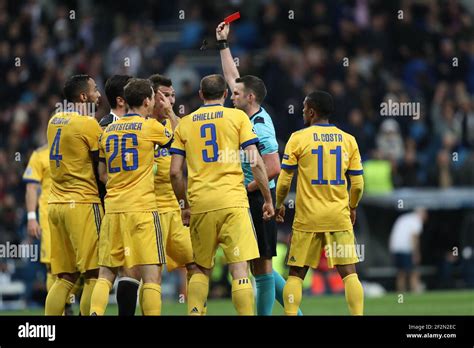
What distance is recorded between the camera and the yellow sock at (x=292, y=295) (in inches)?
426

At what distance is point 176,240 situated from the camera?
11125 mm

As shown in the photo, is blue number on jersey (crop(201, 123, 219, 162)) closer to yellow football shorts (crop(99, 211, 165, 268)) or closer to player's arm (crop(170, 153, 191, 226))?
player's arm (crop(170, 153, 191, 226))

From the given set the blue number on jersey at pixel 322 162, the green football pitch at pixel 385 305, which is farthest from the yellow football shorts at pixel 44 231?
the blue number on jersey at pixel 322 162

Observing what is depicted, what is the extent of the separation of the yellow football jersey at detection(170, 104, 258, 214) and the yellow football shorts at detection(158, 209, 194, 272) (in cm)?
65

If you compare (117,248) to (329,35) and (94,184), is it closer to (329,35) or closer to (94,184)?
(94,184)

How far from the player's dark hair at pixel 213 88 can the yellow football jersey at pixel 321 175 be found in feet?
2.80

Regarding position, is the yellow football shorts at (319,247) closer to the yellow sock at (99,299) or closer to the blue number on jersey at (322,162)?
the blue number on jersey at (322,162)

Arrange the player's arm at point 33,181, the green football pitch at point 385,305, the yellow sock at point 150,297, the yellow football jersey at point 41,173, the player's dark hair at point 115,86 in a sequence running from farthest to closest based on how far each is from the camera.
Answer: the green football pitch at point 385,305 → the yellow football jersey at point 41,173 → the player's arm at point 33,181 → the player's dark hair at point 115,86 → the yellow sock at point 150,297

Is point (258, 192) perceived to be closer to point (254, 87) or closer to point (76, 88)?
point (254, 87)

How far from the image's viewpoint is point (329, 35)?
2228cm

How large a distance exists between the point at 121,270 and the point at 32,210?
2.65 metres

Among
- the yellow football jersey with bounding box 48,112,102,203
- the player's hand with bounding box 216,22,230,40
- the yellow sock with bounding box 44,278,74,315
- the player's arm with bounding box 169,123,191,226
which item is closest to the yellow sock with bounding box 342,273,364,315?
the player's arm with bounding box 169,123,191,226

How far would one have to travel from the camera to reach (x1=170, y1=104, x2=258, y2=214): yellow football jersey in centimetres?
1041

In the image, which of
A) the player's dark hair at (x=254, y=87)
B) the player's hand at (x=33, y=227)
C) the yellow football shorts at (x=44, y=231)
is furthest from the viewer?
the yellow football shorts at (x=44, y=231)
